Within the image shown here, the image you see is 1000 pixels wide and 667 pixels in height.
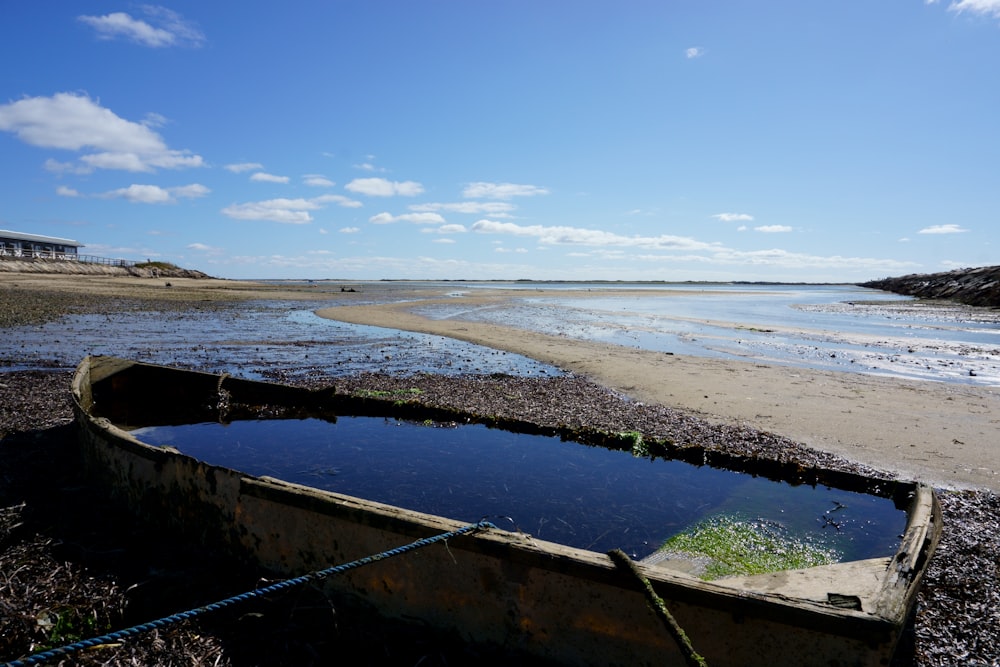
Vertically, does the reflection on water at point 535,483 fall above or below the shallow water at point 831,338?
below

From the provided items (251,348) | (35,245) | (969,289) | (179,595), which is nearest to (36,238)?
(35,245)

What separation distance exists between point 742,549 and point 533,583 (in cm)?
327

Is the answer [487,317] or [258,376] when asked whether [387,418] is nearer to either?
[258,376]

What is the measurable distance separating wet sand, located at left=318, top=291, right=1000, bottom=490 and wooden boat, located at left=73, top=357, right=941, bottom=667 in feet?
11.8

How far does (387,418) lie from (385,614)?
5.65 meters

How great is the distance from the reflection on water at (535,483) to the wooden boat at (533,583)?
135 cm

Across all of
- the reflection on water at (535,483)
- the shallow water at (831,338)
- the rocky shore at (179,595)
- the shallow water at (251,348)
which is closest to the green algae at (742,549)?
the reflection on water at (535,483)

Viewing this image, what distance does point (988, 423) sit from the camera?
988cm

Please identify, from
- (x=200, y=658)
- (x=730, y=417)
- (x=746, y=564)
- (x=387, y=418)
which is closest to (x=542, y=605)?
(x=200, y=658)

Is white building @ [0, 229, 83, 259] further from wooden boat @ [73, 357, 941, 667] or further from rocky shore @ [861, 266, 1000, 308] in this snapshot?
rocky shore @ [861, 266, 1000, 308]

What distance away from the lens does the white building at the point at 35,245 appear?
58188 millimetres

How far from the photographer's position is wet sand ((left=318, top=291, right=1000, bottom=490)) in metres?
8.09

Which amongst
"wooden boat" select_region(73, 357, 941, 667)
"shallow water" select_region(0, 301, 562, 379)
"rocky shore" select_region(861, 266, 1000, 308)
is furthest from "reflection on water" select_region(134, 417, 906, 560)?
"rocky shore" select_region(861, 266, 1000, 308)

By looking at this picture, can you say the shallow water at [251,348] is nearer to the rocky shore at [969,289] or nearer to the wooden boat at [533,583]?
the wooden boat at [533,583]
